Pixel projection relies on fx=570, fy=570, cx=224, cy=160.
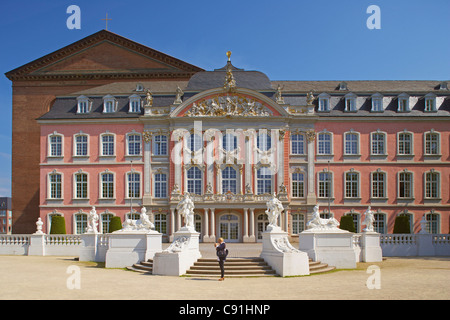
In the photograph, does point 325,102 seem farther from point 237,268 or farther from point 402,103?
point 237,268

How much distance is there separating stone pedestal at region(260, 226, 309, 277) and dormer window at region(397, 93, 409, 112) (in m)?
27.0

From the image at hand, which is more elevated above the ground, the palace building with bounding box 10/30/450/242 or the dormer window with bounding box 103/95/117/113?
the dormer window with bounding box 103/95/117/113

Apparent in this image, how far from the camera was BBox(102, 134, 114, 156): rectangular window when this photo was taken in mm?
46344

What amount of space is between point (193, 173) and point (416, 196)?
17.9m

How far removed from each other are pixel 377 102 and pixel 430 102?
14.1ft

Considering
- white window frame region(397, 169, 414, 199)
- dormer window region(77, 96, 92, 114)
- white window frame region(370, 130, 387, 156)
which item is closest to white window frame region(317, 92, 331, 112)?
white window frame region(370, 130, 387, 156)

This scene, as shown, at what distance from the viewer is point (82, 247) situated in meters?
28.6

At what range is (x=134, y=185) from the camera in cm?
4581

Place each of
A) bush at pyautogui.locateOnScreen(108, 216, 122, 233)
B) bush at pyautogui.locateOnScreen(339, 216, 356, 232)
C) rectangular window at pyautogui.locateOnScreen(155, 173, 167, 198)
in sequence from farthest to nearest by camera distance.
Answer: rectangular window at pyautogui.locateOnScreen(155, 173, 167, 198)
bush at pyautogui.locateOnScreen(108, 216, 122, 233)
bush at pyautogui.locateOnScreen(339, 216, 356, 232)

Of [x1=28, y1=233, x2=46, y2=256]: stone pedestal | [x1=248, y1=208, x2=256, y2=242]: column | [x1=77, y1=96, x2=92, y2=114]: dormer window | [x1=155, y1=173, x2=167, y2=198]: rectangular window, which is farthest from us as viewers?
[x1=77, y1=96, x2=92, y2=114]: dormer window

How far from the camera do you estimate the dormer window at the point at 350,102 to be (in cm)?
4641

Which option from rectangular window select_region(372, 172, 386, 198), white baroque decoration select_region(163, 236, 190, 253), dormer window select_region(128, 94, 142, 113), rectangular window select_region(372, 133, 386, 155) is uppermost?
dormer window select_region(128, 94, 142, 113)

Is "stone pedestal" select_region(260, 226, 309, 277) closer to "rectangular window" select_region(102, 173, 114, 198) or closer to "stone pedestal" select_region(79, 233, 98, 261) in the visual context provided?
"stone pedestal" select_region(79, 233, 98, 261)
